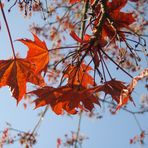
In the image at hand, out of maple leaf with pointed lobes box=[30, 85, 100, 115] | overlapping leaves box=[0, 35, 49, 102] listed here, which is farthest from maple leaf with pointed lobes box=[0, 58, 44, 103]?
maple leaf with pointed lobes box=[30, 85, 100, 115]

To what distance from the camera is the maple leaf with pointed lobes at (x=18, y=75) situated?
2.05 meters

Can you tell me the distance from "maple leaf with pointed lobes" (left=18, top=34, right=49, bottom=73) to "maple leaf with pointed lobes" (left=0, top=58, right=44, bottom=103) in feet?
0.15

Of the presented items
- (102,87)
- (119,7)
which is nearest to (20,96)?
(102,87)

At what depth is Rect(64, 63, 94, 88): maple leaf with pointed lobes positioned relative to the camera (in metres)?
2.09

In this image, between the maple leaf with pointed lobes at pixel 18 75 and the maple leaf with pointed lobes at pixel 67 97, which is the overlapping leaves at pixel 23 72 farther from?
the maple leaf with pointed lobes at pixel 67 97

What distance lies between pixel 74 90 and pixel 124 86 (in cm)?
29

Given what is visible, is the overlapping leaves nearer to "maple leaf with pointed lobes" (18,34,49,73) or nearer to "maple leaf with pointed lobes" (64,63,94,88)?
"maple leaf with pointed lobes" (18,34,49,73)

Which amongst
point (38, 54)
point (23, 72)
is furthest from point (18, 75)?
point (38, 54)

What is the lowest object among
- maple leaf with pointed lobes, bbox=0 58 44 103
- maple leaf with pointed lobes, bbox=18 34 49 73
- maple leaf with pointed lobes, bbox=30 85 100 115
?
maple leaf with pointed lobes, bbox=30 85 100 115

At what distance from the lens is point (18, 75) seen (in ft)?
6.98

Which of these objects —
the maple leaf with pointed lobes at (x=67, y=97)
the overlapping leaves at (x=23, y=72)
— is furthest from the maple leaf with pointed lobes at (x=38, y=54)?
the maple leaf with pointed lobes at (x=67, y=97)

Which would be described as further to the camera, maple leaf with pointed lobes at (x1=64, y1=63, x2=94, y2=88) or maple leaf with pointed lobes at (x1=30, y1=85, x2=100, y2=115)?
maple leaf with pointed lobes at (x1=64, y1=63, x2=94, y2=88)

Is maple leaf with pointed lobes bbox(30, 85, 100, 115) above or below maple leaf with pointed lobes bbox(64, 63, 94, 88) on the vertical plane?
below

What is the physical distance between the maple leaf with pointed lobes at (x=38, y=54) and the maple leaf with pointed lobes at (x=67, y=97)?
0.14 metres
